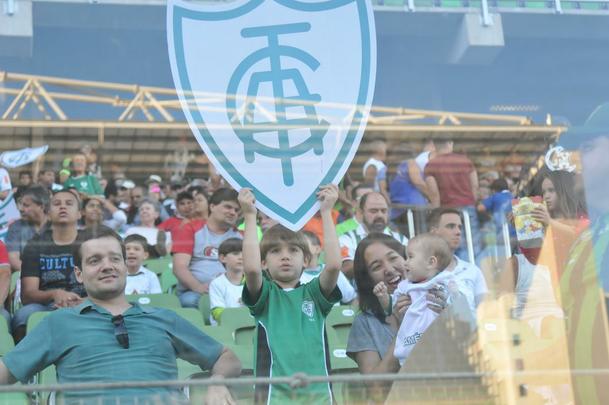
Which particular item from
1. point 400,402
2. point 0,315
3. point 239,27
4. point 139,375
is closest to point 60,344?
point 139,375

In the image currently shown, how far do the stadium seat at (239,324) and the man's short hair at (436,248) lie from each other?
0.81m

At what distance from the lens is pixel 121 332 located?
4074mm

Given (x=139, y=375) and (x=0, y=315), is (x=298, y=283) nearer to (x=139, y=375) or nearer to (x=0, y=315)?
(x=139, y=375)

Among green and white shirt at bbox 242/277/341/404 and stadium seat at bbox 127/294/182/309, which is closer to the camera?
green and white shirt at bbox 242/277/341/404

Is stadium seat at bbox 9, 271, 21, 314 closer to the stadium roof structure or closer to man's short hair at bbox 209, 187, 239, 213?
the stadium roof structure

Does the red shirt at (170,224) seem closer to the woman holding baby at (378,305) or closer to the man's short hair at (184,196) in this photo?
the man's short hair at (184,196)

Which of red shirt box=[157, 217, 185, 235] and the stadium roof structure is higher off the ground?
the stadium roof structure

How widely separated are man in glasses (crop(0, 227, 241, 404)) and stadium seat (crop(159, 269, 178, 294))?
2.17 metres

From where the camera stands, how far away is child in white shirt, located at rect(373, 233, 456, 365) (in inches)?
178

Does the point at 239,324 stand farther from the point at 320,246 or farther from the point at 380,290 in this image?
the point at 380,290

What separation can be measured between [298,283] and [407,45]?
1.85 meters

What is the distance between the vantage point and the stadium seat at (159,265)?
6.74 meters

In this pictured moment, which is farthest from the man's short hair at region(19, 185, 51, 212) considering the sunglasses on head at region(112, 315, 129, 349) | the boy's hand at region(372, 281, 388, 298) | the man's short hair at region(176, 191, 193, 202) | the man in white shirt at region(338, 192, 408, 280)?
the sunglasses on head at region(112, 315, 129, 349)

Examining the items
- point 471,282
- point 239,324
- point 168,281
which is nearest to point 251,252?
point 239,324
